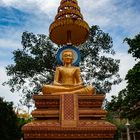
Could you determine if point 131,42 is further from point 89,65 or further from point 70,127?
point 70,127

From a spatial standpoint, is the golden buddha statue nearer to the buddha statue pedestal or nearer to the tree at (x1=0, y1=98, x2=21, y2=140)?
the buddha statue pedestal

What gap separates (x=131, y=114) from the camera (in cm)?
1470

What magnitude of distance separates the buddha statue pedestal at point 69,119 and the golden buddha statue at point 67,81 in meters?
0.36

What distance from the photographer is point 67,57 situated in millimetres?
10578

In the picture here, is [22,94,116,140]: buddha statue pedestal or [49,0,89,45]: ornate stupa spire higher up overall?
[49,0,89,45]: ornate stupa spire

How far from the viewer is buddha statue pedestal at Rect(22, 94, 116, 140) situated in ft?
28.1

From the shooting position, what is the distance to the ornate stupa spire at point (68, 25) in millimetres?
10953

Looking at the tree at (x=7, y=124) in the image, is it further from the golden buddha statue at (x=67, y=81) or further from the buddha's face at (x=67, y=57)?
the buddha's face at (x=67, y=57)

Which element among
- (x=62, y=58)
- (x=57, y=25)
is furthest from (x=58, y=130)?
(x=57, y=25)

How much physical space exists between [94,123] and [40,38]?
12244 mm

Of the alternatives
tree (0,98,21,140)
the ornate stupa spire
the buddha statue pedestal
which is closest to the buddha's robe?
A: the buddha statue pedestal

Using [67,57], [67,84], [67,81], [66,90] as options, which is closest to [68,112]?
[66,90]

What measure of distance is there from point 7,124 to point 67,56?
7373 millimetres

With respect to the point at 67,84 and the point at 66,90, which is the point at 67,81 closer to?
the point at 67,84
